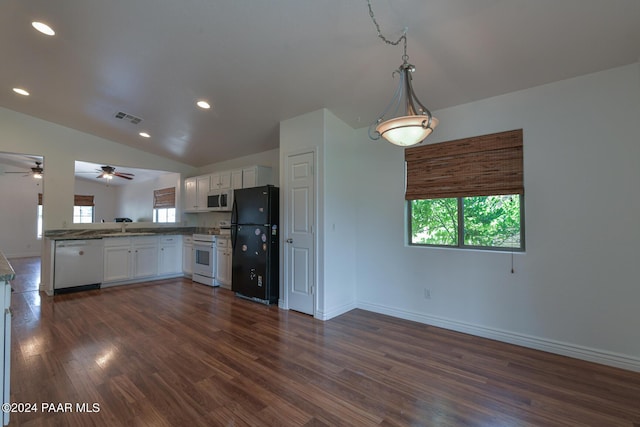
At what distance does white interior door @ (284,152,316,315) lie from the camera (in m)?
3.79

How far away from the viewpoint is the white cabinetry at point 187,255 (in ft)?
19.7

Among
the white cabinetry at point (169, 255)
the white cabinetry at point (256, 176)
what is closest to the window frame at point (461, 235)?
the white cabinetry at point (256, 176)

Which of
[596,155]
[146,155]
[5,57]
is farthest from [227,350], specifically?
[146,155]

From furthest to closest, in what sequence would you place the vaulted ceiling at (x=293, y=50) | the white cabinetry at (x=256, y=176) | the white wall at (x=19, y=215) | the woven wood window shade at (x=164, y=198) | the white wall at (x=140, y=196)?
the white wall at (x=19, y=215), the white wall at (x=140, y=196), the woven wood window shade at (x=164, y=198), the white cabinetry at (x=256, y=176), the vaulted ceiling at (x=293, y=50)

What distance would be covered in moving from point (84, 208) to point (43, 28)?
31.5ft

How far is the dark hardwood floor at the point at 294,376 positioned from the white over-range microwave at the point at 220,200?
2.31 metres

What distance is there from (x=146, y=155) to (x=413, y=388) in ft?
20.7

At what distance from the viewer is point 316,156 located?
372cm

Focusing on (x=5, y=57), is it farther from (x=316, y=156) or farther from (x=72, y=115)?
(x=316, y=156)

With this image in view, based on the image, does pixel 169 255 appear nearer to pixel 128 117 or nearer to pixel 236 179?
pixel 236 179

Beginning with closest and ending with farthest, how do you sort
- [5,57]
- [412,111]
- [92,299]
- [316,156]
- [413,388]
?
[412,111]
[413,388]
[5,57]
[316,156]
[92,299]

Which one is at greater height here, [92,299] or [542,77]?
[542,77]

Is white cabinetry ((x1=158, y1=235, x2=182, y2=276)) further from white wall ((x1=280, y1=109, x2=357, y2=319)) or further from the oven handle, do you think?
white wall ((x1=280, y1=109, x2=357, y2=319))

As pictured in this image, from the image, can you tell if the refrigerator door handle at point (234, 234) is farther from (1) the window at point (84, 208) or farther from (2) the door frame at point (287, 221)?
(1) the window at point (84, 208)
